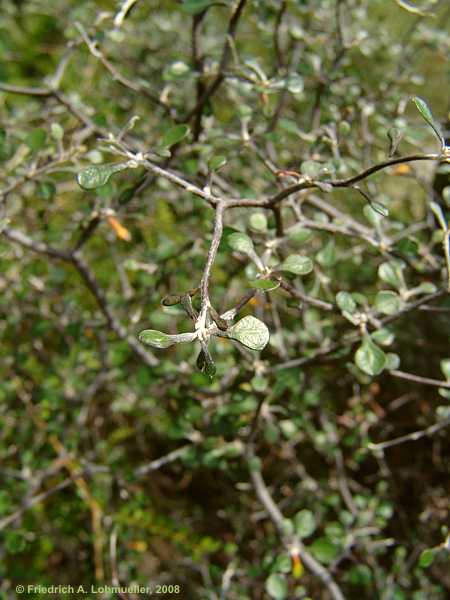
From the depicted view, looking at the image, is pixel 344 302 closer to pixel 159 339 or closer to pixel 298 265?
pixel 298 265

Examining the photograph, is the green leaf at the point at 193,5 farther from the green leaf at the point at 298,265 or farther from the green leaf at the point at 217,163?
the green leaf at the point at 298,265

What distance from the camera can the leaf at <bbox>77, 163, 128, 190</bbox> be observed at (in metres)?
0.68

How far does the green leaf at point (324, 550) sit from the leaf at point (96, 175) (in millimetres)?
757

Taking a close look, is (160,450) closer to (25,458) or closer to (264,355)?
(25,458)

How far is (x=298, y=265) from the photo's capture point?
734mm

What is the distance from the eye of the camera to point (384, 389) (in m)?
1.47

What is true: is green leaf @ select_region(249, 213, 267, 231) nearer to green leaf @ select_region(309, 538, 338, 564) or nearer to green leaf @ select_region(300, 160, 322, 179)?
green leaf @ select_region(300, 160, 322, 179)

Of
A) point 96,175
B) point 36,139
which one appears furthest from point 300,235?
point 36,139

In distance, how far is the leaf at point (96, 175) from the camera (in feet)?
2.24

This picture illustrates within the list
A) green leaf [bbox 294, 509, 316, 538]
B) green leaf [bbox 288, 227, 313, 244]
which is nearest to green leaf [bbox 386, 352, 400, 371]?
green leaf [bbox 288, 227, 313, 244]

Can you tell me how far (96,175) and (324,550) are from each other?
0.77m

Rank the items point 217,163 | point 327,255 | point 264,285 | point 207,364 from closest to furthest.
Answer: point 207,364
point 264,285
point 217,163
point 327,255

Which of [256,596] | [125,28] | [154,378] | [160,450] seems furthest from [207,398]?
[125,28]

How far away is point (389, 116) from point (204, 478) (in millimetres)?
1049
